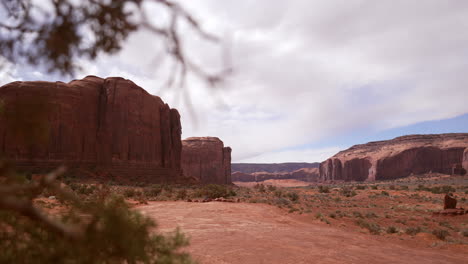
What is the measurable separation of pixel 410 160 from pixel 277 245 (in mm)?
95506

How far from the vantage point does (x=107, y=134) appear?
41156 mm

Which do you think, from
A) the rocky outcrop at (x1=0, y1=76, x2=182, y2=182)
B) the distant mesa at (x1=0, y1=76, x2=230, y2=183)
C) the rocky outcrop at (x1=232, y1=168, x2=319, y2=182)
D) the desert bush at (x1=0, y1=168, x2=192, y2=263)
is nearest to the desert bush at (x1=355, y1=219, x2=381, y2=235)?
the desert bush at (x1=0, y1=168, x2=192, y2=263)

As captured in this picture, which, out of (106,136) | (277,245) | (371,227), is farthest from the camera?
(106,136)

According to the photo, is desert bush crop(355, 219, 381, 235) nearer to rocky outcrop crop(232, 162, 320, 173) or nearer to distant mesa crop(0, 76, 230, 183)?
distant mesa crop(0, 76, 230, 183)

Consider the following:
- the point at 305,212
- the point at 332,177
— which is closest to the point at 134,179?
the point at 305,212

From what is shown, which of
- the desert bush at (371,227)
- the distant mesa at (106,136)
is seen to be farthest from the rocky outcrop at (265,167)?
the desert bush at (371,227)

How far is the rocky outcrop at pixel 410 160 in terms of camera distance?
3396 inches

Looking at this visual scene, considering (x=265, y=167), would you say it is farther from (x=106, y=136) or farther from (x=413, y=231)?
(x=413, y=231)

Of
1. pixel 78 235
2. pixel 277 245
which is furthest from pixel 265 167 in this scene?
pixel 78 235

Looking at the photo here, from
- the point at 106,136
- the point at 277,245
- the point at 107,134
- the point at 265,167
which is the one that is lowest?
the point at 265,167

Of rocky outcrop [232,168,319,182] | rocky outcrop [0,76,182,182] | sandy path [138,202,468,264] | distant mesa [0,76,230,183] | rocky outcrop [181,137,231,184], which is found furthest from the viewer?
rocky outcrop [232,168,319,182]

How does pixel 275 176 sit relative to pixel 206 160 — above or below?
below

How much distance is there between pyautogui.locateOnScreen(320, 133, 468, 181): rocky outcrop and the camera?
283ft

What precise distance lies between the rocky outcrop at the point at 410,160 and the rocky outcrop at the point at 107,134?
2739 inches
